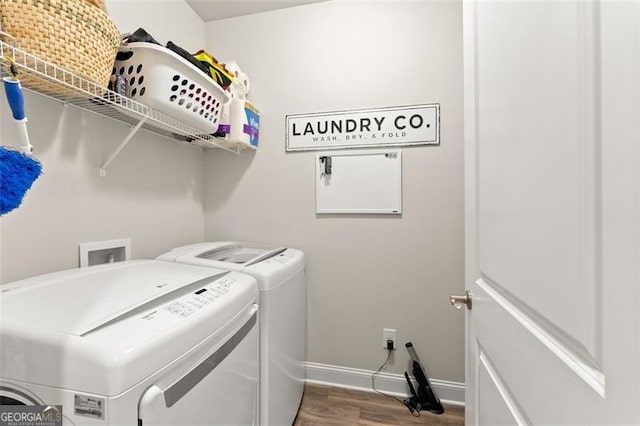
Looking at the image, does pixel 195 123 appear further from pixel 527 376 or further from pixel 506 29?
pixel 527 376

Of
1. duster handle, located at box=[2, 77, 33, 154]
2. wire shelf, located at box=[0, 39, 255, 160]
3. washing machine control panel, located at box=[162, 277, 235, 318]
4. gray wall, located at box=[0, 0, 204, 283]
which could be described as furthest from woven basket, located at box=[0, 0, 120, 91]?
washing machine control panel, located at box=[162, 277, 235, 318]

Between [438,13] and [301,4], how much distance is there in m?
0.88

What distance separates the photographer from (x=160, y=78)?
1123 mm

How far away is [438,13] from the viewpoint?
170cm

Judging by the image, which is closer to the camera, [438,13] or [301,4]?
[438,13]

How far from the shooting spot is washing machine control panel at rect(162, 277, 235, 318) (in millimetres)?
744

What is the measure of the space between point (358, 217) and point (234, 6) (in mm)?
1644

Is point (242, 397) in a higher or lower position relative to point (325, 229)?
lower

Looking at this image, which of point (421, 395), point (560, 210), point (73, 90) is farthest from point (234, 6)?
point (421, 395)

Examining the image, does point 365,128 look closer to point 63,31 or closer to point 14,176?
point 63,31

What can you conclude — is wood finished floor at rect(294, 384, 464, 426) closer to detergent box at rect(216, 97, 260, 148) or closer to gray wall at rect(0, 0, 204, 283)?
gray wall at rect(0, 0, 204, 283)

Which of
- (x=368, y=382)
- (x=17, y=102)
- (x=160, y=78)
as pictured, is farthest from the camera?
(x=368, y=382)

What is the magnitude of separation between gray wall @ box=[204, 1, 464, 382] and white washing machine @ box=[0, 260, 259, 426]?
95cm

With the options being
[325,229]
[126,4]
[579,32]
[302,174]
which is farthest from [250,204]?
[579,32]
